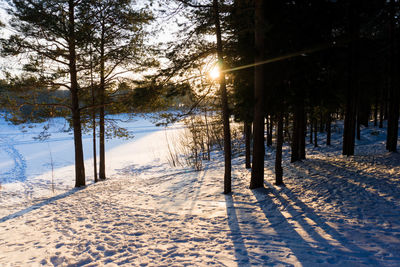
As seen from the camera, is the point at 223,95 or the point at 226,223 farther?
the point at 223,95

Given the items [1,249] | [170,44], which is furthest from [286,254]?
[170,44]

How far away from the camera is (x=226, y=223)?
17.6 ft

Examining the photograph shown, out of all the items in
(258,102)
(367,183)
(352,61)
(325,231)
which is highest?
(352,61)

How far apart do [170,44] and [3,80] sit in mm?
7499

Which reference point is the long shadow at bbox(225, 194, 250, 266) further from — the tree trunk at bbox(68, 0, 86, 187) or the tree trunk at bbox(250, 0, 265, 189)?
the tree trunk at bbox(68, 0, 86, 187)

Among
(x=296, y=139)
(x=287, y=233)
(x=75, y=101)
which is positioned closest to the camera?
(x=287, y=233)

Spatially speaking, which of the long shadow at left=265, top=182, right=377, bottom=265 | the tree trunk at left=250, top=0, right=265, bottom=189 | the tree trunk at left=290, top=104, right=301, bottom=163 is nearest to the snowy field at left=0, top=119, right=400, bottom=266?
the long shadow at left=265, top=182, right=377, bottom=265

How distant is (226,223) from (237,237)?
81 cm

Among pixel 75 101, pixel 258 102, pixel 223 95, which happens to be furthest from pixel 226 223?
pixel 75 101

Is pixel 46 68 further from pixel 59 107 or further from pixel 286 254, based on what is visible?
pixel 286 254

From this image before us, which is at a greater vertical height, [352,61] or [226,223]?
[352,61]

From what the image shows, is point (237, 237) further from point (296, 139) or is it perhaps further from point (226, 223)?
point (296, 139)

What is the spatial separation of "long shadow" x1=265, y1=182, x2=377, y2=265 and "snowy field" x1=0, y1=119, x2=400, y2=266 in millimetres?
17

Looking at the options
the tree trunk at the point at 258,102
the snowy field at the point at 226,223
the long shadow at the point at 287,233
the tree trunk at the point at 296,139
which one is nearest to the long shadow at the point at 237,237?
the snowy field at the point at 226,223
